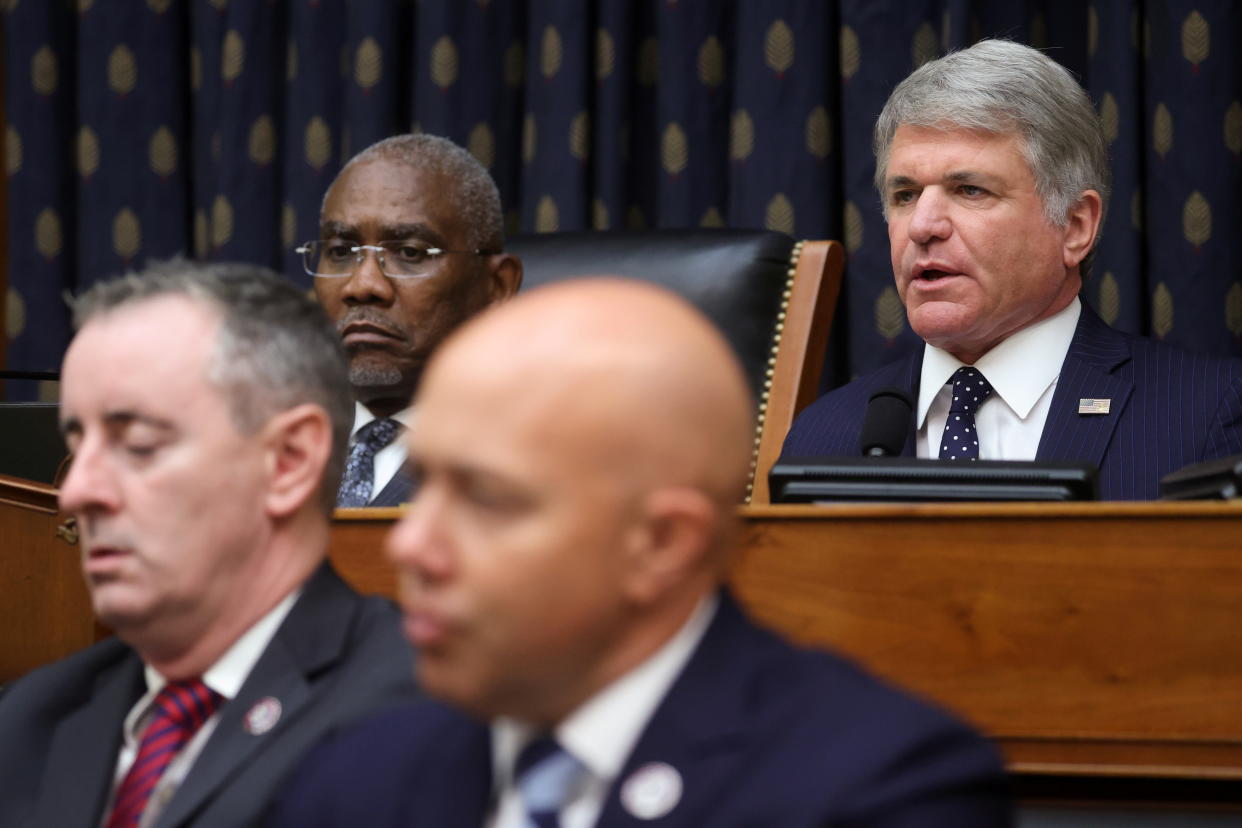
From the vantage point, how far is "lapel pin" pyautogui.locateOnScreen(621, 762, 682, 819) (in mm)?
964

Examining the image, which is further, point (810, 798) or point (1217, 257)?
point (1217, 257)

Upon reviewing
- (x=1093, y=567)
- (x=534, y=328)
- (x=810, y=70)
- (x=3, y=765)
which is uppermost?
(x=810, y=70)

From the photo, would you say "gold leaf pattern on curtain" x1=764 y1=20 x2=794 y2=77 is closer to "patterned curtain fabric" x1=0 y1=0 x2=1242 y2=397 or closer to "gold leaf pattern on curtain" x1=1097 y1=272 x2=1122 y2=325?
"patterned curtain fabric" x1=0 y1=0 x2=1242 y2=397

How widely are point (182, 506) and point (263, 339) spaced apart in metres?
0.17

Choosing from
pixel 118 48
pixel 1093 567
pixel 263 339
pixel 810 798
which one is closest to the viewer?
pixel 810 798

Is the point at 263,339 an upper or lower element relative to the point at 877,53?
lower

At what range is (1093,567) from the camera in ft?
5.53

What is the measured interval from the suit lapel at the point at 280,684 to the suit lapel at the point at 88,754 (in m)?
0.12

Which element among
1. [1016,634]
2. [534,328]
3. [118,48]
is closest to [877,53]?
[118,48]

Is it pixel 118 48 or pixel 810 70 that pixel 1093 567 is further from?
pixel 118 48

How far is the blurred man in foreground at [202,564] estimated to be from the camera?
1.37m

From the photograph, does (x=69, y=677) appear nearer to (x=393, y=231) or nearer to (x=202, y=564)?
(x=202, y=564)

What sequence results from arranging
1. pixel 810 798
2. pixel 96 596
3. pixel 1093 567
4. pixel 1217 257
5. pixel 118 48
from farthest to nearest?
pixel 118 48, pixel 1217 257, pixel 1093 567, pixel 96 596, pixel 810 798

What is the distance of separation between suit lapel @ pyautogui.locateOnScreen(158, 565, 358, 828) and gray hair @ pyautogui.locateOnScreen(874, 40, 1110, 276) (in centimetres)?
153
